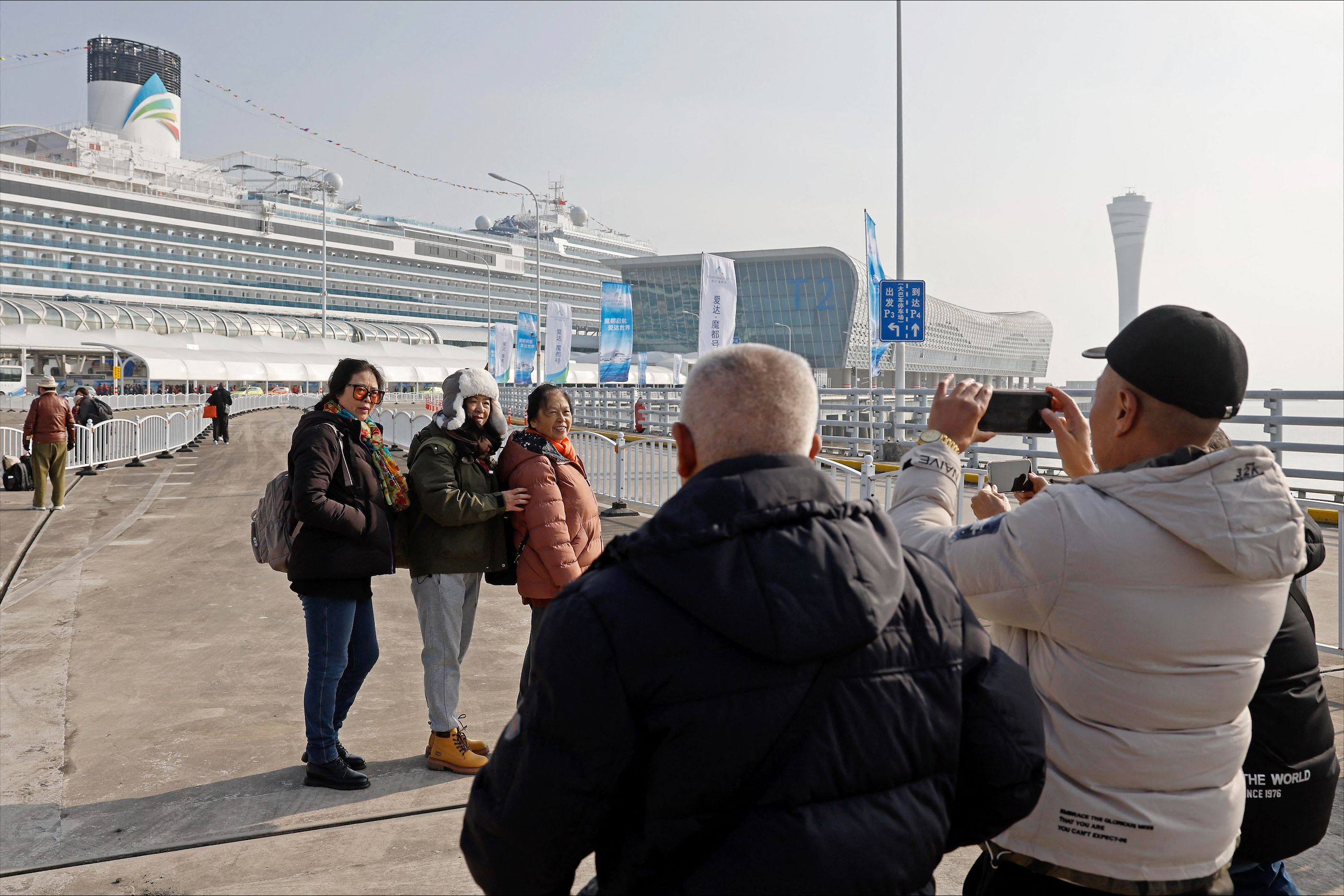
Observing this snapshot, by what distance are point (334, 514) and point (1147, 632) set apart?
3.11m

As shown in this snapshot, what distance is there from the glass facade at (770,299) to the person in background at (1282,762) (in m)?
70.9

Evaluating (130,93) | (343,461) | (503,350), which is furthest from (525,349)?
(130,93)

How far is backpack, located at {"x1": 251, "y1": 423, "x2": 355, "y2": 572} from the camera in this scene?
3.91 m

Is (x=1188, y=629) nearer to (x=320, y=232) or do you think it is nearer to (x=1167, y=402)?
Answer: (x=1167, y=402)

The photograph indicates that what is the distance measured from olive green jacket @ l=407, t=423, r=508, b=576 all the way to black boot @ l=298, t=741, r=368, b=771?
0.80 meters

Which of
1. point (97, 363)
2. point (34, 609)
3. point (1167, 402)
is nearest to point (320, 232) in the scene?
point (97, 363)

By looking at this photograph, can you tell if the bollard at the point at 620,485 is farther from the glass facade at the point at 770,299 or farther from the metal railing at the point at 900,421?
the glass facade at the point at 770,299

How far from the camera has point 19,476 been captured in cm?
1491

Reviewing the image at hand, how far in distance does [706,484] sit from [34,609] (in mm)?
7596

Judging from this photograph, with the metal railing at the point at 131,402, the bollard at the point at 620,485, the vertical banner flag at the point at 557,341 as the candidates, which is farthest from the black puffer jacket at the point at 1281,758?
the metal railing at the point at 131,402

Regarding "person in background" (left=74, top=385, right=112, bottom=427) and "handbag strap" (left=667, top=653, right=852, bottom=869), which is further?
"person in background" (left=74, top=385, right=112, bottom=427)

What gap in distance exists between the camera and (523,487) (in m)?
4.03

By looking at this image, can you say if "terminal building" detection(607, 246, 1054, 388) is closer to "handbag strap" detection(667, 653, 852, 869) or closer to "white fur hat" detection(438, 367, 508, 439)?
"white fur hat" detection(438, 367, 508, 439)

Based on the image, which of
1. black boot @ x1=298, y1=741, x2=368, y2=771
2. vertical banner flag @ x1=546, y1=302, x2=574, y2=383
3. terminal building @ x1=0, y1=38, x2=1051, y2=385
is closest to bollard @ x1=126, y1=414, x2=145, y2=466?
vertical banner flag @ x1=546, y1=302, x2=574, y2=383
